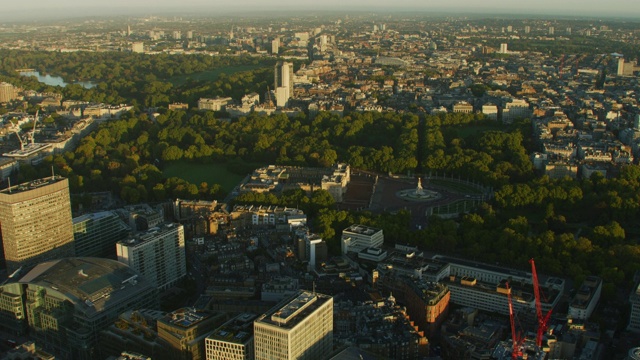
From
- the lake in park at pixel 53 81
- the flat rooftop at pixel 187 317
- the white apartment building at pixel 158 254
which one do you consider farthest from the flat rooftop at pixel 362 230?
the lake in park at pixel 53 81

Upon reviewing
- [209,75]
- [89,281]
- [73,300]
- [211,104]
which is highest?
[209,75]

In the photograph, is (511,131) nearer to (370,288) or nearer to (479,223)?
(479,223)

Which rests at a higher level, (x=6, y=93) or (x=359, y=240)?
(x=6, y=93)

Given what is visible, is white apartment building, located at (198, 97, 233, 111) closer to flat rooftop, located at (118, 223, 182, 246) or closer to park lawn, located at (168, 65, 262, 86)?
park lawn, located at (168, 65, 262, 86)

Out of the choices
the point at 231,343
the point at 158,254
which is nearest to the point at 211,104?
the point at 158,254

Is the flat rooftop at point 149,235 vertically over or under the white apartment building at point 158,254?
over

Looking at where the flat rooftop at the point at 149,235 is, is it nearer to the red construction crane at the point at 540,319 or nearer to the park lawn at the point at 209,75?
the red construction crane at the point at 540,319

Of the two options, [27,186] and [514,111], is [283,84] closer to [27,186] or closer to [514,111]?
[514,111]
